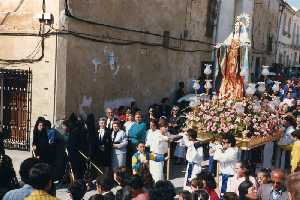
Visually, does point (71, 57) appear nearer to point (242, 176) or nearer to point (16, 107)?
point (16, 107)

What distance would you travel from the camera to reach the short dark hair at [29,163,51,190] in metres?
3.86

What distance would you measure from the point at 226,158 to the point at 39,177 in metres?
4.84

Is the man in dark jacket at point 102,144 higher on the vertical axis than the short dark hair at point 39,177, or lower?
lower

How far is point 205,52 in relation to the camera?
20609mm

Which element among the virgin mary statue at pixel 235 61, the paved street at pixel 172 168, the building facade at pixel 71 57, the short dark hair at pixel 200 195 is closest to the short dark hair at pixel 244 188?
the short dark hair at pixel 200 195

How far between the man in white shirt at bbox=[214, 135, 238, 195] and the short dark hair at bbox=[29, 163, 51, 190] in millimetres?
4735

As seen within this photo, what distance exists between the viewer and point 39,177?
3871 millimetres

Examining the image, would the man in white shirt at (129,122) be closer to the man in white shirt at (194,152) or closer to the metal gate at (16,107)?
the man in white shirt at (194,152)

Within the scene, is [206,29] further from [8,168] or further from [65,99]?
[8,168]

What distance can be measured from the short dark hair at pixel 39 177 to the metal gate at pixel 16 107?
7.55 metres

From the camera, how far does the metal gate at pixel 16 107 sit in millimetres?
11320

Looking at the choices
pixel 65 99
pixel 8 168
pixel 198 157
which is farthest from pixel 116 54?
pixel 8 168

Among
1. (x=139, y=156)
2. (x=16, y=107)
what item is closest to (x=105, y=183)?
(x=139, y=156)

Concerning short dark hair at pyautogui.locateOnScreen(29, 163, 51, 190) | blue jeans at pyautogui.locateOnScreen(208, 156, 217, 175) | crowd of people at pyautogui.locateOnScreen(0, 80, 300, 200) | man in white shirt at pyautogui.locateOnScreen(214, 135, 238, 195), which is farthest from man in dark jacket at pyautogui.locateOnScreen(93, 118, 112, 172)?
short dark hair at pyautogui.locateOnScreen(29, 163, 51, 190)
